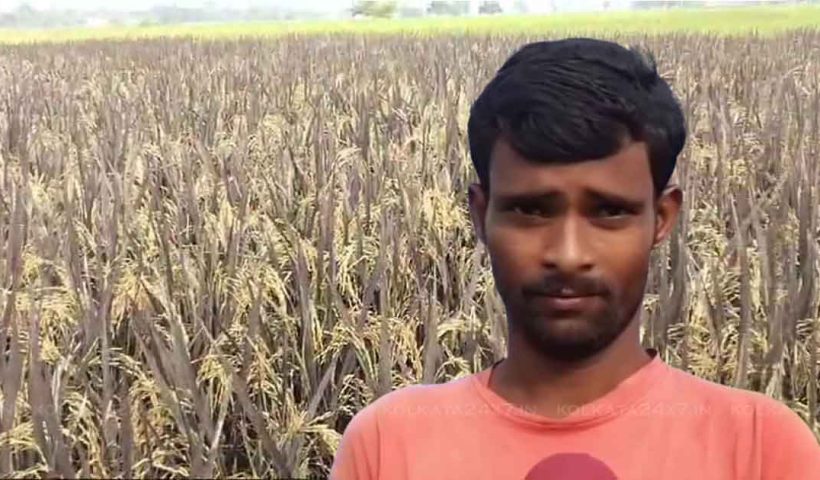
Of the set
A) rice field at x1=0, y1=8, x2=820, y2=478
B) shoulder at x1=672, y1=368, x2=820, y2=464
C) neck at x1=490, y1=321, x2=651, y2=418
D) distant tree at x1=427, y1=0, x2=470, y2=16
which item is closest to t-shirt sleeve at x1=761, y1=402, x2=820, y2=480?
shoulder at x1=672, y1=368, x2=820, y2=464

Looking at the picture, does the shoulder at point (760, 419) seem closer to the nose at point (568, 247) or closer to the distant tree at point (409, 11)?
the nose at point (568, 247)

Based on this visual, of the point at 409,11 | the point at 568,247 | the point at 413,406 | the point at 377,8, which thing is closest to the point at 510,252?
the point at 568,247

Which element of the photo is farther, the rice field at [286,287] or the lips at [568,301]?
the rice field at [286,287]

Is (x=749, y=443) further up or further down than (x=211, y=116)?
further up

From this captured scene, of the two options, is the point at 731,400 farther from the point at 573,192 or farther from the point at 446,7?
the point at 446,7

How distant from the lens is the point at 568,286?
2.40 feet

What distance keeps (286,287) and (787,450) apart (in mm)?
1357

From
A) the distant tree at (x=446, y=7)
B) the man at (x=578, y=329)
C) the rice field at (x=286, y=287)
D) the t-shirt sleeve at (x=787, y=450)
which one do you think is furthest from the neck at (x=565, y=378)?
the distant tree at (x=446, y=7)

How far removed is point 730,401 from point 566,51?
27cm

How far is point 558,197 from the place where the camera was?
0.75 meters

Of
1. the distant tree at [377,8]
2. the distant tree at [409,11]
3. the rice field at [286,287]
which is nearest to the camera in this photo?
the rice field at [286,287]

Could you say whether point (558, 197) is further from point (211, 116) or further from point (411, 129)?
point (211, 116)

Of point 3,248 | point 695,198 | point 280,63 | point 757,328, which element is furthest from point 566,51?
point 280,63

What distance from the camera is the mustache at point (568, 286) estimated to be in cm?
73
